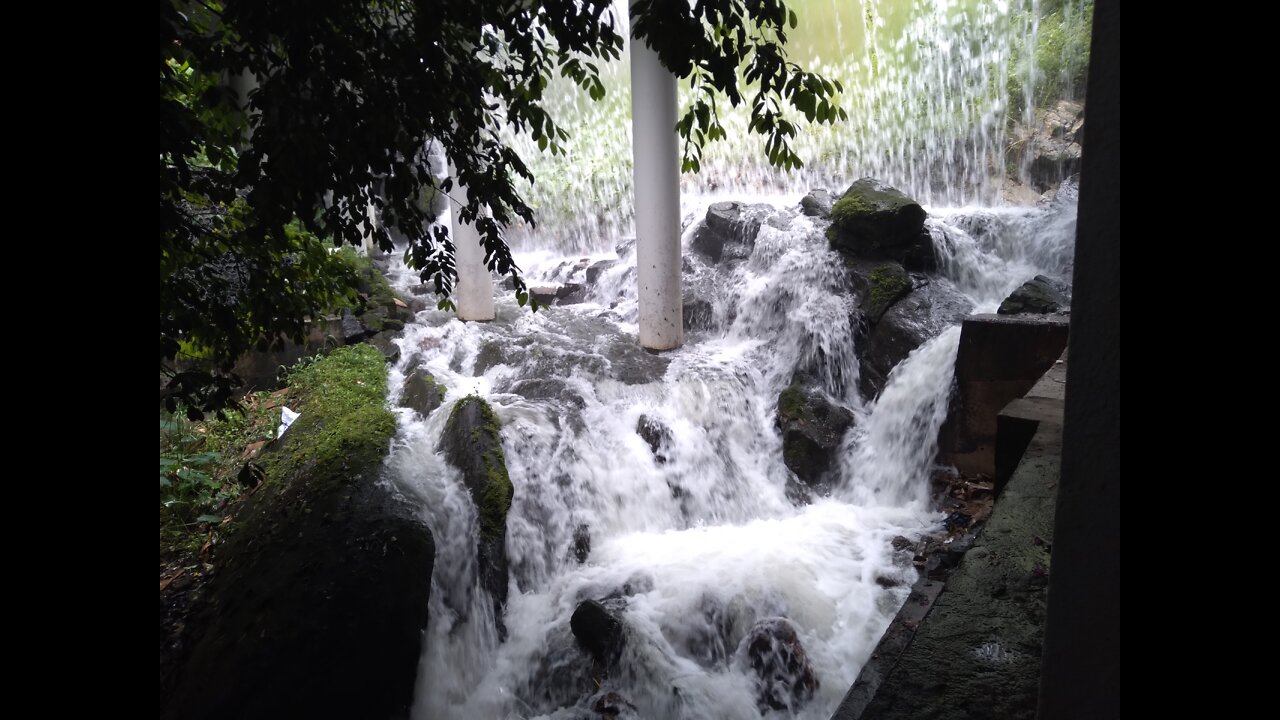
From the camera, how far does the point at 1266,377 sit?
2.70 feet

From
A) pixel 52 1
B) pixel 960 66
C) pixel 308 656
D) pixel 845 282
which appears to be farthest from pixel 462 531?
pixel 960 66

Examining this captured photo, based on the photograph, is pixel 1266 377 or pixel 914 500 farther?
pixel 914 500

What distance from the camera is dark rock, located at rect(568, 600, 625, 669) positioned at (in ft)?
14.3

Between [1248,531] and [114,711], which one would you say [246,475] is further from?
[1248,531]

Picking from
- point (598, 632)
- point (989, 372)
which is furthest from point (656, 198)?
point (598, 632)

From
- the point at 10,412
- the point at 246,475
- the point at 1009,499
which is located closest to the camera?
the point at 10,412

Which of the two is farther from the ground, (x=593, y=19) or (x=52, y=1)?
(x=593, y=19)

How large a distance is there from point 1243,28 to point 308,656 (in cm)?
412

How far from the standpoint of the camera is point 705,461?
680 cm

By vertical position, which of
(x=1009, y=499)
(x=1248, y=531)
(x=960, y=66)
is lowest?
(x=1009, y=499)

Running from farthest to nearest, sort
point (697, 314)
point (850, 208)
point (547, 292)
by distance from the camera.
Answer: point (547, 292) < point (697, 314) < point (850, 208)

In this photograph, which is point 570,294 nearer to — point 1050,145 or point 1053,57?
point 1050,145

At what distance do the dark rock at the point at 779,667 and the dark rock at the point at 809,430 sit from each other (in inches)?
102

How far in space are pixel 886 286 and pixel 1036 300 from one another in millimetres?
1914
